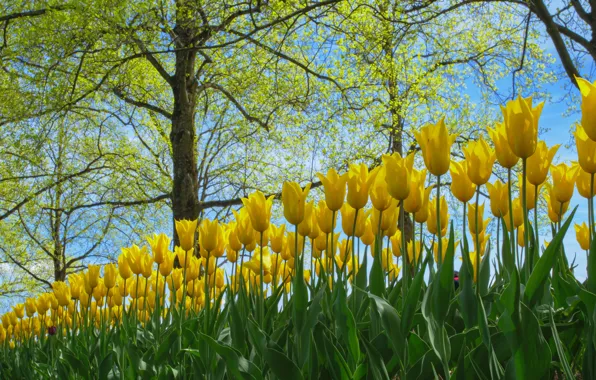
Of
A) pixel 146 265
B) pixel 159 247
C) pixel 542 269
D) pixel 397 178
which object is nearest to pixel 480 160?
pixel 397 178

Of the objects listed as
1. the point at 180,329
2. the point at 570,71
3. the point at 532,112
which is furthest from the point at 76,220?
the point at 532,112

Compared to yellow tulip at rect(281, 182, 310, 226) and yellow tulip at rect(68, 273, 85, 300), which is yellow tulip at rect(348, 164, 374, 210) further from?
yellow tulip at rect(68, 273, 85, 300)

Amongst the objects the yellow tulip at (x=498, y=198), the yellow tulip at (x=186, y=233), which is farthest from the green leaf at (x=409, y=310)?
the yellow tulip at (x=186, y=233)

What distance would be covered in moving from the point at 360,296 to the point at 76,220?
17.6m

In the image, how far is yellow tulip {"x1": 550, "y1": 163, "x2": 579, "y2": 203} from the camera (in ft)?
6.15

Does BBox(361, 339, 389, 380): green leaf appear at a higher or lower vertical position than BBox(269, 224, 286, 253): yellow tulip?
lower

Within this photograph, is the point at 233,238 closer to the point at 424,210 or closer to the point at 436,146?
the point at 424,210

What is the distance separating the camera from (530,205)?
1.92 m

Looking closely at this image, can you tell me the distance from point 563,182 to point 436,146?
59 cm

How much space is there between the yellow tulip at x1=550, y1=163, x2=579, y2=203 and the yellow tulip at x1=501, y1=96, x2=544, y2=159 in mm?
595

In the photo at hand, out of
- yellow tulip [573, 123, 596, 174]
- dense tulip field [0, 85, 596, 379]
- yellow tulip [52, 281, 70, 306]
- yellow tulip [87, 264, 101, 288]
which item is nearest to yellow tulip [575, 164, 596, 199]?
dense tulip field [0, 85, 596, 379]

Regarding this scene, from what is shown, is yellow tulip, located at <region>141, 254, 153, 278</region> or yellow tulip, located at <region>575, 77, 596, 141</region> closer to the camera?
yellow tulip, located at <region>575, 77, 596, 141</region>

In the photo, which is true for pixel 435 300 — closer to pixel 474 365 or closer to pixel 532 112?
pixel 474 365

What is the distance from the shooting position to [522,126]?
1.35m
